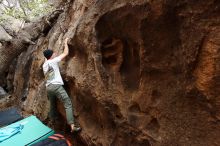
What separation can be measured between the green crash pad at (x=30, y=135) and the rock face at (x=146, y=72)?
2.40 ft

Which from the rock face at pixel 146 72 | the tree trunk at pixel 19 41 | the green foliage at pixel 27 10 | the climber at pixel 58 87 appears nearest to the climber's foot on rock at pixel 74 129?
the climber at pixel 58 87

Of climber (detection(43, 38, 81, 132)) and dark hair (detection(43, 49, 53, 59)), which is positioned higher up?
dark hair (detection(43, 49, 53, 59))

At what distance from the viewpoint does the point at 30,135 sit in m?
6.00

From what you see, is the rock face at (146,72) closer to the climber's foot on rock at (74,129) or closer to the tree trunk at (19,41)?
the climber's foot on rock at (74,129)

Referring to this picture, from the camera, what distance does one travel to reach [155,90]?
13.3 feet

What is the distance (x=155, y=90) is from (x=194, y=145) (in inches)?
32.9

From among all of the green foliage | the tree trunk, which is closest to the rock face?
the tree trunk

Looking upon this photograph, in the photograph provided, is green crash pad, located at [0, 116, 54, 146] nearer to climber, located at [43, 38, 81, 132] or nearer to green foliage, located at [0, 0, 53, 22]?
climber, located at [43, 38, 81, 132]

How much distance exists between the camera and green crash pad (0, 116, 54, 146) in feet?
18.9

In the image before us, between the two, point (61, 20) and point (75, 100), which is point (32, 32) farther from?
point (75, 100)

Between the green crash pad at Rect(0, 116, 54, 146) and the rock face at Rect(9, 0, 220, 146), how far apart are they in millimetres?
730

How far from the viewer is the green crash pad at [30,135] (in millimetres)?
5770

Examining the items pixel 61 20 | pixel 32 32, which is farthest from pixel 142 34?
pixel 32 32

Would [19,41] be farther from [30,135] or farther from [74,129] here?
[74,129]
